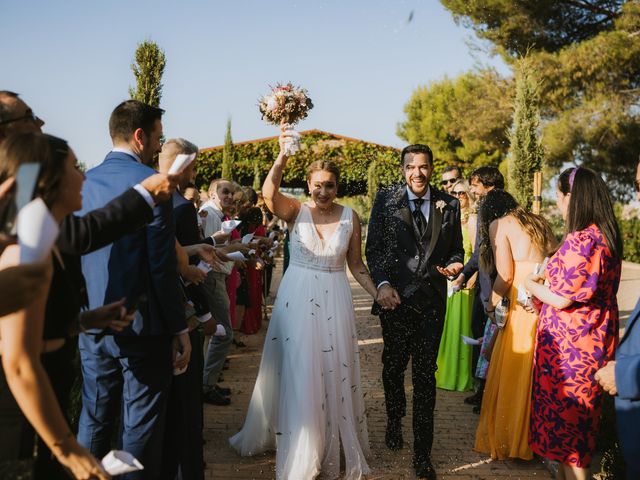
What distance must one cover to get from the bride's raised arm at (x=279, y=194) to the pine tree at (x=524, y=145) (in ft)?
23.5

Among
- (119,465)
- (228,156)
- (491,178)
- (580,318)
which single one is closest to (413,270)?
(580,318)

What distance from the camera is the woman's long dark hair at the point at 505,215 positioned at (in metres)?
4.73

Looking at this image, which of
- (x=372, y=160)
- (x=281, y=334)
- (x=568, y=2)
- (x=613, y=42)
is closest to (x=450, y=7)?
(x=568, y=2)

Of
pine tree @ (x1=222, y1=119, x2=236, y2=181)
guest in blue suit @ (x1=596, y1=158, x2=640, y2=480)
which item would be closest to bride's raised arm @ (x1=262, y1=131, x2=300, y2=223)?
guest in blue suit @ (x1=596, y1=158, x2=640, y2=480)

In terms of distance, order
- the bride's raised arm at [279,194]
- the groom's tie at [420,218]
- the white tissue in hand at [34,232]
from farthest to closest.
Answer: the groom's tie at [420,218]
the bride's raised arm at [279,194]
the white tissue in hand at [34,232]

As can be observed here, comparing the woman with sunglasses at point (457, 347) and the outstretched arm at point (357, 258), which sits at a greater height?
the outstretched arm at point (357, 258)

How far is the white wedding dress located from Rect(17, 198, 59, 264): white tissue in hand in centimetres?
283

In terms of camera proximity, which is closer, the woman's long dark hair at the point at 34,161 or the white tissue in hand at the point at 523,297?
the woman's long dark hair at the point at 34,161

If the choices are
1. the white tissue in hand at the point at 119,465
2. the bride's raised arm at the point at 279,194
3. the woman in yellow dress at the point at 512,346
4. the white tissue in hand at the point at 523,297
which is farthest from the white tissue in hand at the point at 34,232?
the woman in yellow dress at the point at 512,346

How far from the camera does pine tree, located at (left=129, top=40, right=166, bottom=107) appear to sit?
22.7 ft

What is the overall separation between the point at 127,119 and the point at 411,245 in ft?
8.15

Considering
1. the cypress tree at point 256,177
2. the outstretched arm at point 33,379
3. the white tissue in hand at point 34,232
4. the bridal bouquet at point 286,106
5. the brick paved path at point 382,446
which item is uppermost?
the cypress tree at point 256,177

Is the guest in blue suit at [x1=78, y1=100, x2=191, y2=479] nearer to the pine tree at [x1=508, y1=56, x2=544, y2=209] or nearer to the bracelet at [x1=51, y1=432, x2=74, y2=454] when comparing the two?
the bracelet at [x1=51, y1=432, x2=74, y2=454]

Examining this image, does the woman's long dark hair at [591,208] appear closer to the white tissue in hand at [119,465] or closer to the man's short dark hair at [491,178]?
the man's short dark hair at [491,178]
